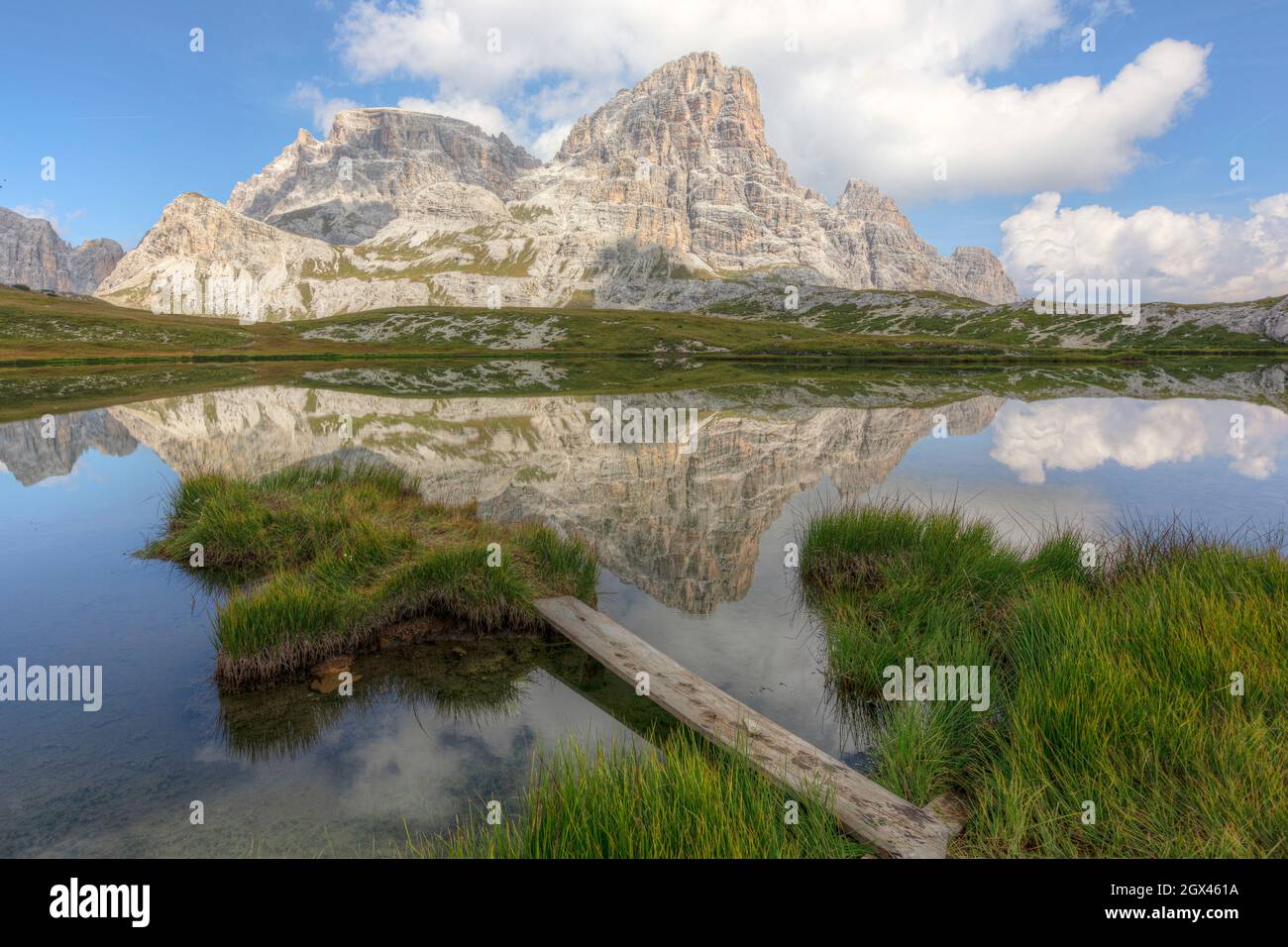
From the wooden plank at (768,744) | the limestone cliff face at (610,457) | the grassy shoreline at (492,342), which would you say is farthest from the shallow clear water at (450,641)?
the grassy shoreline at (492,342)

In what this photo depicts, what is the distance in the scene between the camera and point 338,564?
38.7 feet

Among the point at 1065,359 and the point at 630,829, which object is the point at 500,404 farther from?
Answer: the point at 1065,359

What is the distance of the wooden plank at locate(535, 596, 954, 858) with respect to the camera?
18.2 ft

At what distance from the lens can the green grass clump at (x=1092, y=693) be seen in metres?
5.22

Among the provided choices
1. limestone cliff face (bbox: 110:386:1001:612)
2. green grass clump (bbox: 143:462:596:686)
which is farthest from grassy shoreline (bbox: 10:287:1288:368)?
green grass clump (bbox: 143:462:596:686)

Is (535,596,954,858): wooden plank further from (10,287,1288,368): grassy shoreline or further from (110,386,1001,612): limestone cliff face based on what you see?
(10,287,1288,368): grassy shoreline

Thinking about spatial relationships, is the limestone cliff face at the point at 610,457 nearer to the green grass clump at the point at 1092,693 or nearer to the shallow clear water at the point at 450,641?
the shallow clear water at the point at 450,641

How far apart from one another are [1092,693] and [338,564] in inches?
447

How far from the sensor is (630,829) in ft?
15.8

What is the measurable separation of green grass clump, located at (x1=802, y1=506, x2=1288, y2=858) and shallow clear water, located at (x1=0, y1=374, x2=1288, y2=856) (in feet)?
3.69

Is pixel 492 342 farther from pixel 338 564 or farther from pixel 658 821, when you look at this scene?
pixel 658 821

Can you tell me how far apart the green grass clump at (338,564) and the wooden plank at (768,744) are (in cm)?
174
